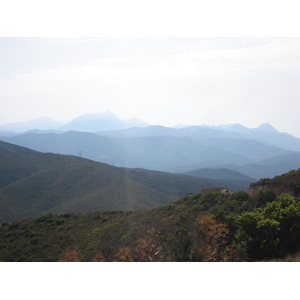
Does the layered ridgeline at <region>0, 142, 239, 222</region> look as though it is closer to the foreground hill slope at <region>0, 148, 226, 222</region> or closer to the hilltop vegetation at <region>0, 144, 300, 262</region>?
the foreground hill slope at <region>0, 148, 226, 222</region>

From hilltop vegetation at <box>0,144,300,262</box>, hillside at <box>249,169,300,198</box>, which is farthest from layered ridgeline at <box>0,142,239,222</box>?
hillside at <box>249,169,300,198</box>

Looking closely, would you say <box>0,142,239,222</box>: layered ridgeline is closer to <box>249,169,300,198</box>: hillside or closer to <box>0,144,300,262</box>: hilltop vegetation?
<box>0,144,300,262</box>: hilltop vegetation

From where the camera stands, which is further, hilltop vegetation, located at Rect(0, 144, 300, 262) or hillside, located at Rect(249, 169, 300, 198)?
hillside, located at Rect(249, 169, 300, 198)

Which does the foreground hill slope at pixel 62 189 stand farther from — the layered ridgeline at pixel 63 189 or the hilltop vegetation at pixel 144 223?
the hilltop vegetation at pixel 144 223

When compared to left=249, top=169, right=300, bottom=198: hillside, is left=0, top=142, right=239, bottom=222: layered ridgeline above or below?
below

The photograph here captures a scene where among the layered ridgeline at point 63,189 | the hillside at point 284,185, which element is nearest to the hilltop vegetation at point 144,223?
the hillside at point 284,185

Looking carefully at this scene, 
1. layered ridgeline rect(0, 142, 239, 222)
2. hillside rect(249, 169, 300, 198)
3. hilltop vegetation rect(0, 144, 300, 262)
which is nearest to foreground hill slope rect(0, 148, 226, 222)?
layered ridgeline rect(0, 142, 239, 222)

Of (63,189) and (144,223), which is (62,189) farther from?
(144,223)

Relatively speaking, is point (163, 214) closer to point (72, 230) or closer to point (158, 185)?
point (72, 230)

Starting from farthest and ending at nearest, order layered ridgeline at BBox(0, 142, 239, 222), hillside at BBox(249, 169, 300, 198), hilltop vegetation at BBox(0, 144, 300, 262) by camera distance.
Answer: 1. layered ridgeline at BBox(0, 142, 239, 222)
2. hillside at BBox(249, 169, 300, 198)
3. hilltop vegetation at BBox(0, 144, 300, 262)

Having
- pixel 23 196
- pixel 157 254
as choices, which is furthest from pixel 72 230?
pixel 23 196

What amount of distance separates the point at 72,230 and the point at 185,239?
1297cm

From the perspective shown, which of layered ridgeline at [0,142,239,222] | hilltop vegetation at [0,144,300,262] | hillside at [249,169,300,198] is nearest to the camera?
hilltop vegetation at [0,144,300,262]

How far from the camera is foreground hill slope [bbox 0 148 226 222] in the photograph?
38.4m
